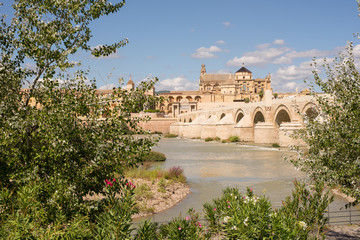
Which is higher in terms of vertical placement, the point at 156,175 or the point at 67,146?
the point at 67,146

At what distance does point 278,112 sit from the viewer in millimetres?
33406

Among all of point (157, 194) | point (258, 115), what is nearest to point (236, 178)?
point (157, 194)

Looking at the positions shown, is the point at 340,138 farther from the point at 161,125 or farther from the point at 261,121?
the point at 161,125

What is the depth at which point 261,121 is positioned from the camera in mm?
41344

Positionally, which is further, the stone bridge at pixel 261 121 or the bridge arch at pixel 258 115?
the bridge arch at pixel 258 115

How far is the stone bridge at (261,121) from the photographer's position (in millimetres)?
29047

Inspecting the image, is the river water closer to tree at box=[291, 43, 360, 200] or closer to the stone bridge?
tree at box=[291, 43, 360, 200]

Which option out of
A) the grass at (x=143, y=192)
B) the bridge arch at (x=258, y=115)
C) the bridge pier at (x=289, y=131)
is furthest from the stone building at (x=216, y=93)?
the grass at (x=143, y=192)

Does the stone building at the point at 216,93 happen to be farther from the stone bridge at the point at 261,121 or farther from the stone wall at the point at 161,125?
the stone bridge at the point at 261,121

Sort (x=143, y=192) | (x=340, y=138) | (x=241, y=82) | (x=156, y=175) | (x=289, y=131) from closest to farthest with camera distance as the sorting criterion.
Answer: (x=340, y=138), (x=143, y=192), (x=156, y=175), (x=289, y=131), (x=241, y=82)

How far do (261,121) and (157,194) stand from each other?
103 feet

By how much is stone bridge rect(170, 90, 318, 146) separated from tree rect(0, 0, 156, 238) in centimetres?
2038

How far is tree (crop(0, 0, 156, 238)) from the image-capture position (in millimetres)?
4234

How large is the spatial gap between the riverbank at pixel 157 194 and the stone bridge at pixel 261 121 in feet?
42.8
